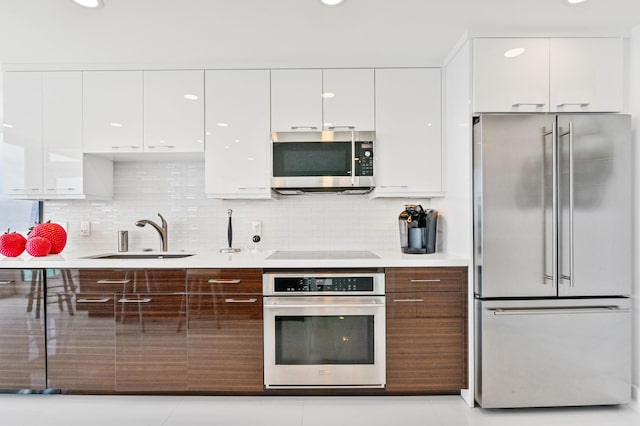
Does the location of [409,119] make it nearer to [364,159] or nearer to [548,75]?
[364,159]

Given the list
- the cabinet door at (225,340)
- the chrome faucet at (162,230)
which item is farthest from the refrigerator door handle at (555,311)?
the chrome faucet at (162,230)

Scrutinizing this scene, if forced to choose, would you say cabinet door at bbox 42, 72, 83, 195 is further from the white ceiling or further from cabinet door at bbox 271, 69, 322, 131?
cabinet door at bbox 271, 69, 322, 131

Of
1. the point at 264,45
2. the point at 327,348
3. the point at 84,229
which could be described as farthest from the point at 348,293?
the point at 84,229

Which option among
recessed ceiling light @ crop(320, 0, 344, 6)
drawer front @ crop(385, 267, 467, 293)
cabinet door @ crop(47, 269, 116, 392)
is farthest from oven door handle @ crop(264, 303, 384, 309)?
recessed ceiling light @ crop(320, 0, 344, 6)

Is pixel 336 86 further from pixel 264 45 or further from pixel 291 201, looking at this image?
pixel 291 201

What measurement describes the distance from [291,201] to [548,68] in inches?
76.0

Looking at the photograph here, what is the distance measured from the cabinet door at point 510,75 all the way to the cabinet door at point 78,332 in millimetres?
2559

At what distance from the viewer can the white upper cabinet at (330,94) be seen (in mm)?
2691

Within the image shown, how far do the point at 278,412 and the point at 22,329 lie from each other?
1655mm

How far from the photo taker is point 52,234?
2619 millimetres

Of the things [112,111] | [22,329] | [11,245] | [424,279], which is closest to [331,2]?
[424,279]

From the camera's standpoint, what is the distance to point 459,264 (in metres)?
2.31

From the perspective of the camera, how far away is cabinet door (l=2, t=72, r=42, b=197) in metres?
2.69

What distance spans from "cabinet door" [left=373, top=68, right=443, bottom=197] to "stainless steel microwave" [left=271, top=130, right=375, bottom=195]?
4.3 inches
